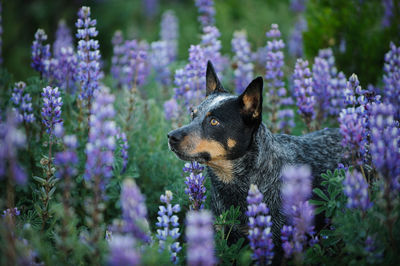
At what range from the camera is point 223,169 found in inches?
117

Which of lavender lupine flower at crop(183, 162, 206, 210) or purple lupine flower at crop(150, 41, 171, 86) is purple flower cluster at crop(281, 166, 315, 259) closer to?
lavender lupine flower at crop(183, 162, 206, 210)

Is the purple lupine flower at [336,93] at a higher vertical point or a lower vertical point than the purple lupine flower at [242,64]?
lower

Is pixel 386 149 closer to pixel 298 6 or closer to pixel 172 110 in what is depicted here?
pixel 172 110

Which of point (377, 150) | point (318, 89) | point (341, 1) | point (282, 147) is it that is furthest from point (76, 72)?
point (341, 1)

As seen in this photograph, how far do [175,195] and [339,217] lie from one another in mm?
1429

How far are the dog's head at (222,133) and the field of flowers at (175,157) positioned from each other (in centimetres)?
20

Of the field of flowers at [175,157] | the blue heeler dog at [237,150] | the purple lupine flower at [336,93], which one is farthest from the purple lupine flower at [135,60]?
the purple lupine flower at [336,93]

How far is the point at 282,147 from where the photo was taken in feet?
10.4

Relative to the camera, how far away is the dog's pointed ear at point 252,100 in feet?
9.11

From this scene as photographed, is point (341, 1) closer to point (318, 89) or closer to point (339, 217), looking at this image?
point (318, 89)

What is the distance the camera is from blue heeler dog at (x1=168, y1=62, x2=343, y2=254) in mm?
2850

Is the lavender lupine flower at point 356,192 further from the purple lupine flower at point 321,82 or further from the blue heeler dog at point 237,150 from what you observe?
the purple lupine flower at point 321,82

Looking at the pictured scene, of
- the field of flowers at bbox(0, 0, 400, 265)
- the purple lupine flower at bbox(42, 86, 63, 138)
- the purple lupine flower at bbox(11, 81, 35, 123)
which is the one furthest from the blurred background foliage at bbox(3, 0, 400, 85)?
the purple lupine flower at bbox(42, 86, 63, 138)

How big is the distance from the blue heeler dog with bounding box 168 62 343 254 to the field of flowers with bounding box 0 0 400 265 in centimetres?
14
